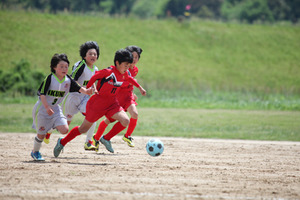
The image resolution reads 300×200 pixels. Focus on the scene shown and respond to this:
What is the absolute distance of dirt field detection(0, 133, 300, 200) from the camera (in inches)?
215

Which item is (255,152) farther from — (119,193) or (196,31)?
(196,31)

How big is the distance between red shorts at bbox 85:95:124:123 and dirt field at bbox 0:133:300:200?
811 mm

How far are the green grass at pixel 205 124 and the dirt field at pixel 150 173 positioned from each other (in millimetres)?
3395

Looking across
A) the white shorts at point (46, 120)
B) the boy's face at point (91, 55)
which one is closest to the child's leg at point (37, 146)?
the white shorts at point (46, 120)

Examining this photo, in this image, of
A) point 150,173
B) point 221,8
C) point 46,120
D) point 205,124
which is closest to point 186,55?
point 205,124

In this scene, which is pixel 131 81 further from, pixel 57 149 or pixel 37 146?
pixel 37 146

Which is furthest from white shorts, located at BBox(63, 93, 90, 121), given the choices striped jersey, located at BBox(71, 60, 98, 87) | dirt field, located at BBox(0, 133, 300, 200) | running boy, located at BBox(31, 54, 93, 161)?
running boy, located at BBox(31, 54, 93, 161)

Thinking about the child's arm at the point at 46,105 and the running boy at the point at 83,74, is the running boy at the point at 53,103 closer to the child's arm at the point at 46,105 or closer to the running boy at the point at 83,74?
the child's arm at the point at 46,105

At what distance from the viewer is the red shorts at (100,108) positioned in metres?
8.00

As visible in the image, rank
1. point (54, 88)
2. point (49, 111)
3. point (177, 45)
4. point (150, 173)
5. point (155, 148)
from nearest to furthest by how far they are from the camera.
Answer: point (150, 173), point (49, 111), point (54, 88), point (155, 148), point (177, 45)

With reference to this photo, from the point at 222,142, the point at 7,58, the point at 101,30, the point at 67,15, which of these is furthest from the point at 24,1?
the point at 222,142

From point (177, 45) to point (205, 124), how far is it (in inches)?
1326

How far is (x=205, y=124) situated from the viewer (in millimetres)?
16391

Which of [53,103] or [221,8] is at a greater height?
[53,103]
